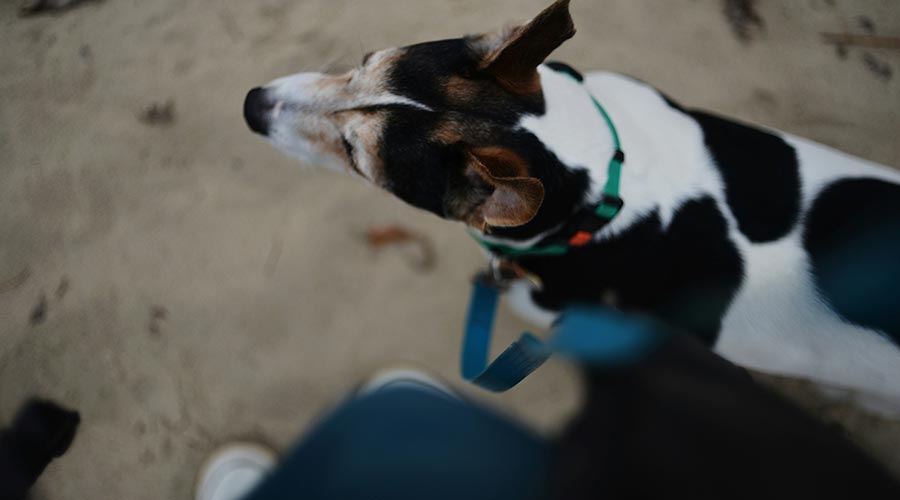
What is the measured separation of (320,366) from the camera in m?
2.11

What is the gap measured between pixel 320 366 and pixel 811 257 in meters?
1.80

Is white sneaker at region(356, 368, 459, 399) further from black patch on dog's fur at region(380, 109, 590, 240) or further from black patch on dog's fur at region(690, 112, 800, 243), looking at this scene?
black patch on dog's fur at region(690, 112, 800, 243)

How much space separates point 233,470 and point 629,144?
6.15ft

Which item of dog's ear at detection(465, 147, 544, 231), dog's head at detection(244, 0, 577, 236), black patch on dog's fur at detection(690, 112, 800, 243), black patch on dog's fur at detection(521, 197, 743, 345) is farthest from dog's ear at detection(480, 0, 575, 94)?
black patch on dog's fur at detection(690, 112, 800, 243)

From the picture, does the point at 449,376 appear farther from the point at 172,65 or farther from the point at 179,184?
the point at 172,65

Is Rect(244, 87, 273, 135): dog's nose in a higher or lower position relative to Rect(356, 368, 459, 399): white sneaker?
higher

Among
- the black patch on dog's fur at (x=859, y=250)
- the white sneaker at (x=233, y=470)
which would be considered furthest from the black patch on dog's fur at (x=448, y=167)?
the white sneaker at (x=233, y=470)

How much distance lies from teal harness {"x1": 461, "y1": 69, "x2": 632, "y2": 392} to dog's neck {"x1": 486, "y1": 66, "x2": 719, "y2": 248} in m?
0.04

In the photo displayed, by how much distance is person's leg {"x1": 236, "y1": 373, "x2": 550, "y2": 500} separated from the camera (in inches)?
40.4

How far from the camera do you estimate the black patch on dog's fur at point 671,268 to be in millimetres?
1450

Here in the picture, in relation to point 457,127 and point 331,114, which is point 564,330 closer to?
point 457,127

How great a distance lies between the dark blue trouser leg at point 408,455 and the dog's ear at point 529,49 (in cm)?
89

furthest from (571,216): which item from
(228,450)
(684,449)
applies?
(228,450)

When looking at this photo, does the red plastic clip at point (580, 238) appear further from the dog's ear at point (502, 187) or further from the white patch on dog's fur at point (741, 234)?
the dog's ear at point (502, 187)
